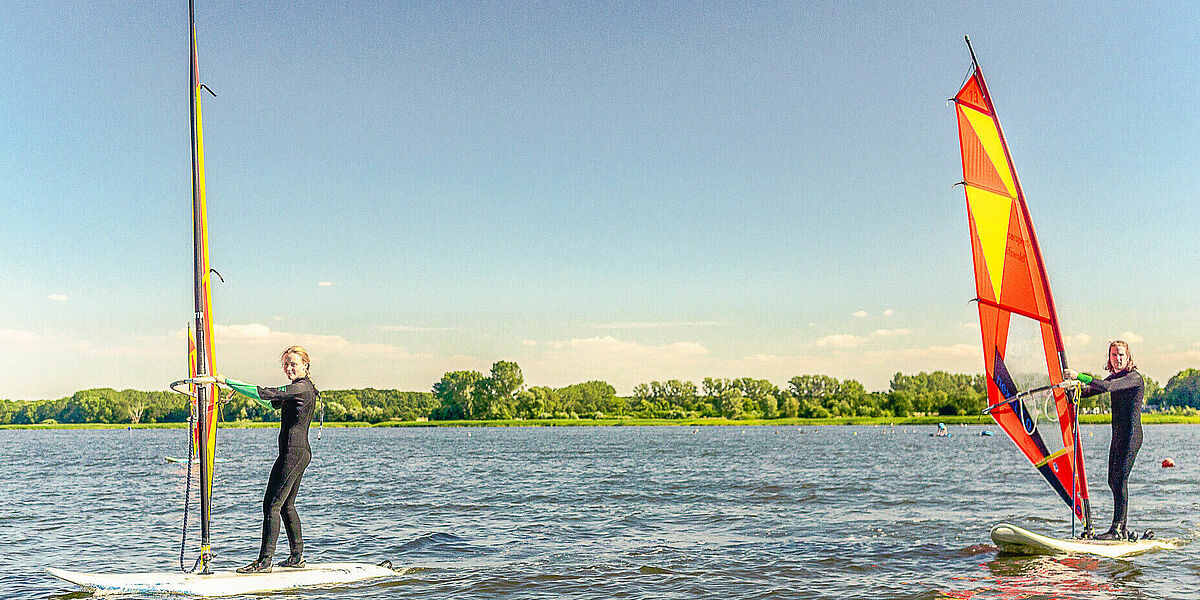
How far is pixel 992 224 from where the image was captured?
12.4 meters

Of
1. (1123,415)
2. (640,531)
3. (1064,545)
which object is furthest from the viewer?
(640,531)

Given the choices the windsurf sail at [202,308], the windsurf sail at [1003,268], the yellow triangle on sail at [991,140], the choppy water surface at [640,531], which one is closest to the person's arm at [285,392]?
the windsurf sail at [202,308]

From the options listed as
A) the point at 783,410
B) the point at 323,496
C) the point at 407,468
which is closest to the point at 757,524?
the point at 323,496

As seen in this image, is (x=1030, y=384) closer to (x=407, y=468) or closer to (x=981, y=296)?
(x=981, y=296)

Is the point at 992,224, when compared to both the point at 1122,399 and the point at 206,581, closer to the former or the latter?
the point at 1122,399

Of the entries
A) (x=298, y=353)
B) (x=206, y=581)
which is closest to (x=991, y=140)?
(x=298, y=353)

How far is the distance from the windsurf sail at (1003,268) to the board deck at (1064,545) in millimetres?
1492

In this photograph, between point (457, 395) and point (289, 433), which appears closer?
point (289, 433)

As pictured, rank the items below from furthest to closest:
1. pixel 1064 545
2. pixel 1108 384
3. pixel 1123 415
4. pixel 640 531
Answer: pixel 640 531 → pixel 1064 545 → pixel 1123 415 → pixel 1108 384

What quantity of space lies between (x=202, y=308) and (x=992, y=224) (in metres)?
9.87

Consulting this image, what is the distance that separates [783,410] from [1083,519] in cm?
14137

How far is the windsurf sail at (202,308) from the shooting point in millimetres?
10484

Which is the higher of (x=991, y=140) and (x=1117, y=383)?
(x=991, y=140)

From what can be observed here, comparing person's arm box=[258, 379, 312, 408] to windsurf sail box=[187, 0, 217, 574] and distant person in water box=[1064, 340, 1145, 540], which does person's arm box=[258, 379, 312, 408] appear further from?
distant person in water box=[1064, 340, 1145, 540]
